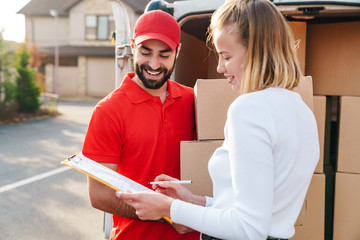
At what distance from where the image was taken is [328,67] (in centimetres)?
293

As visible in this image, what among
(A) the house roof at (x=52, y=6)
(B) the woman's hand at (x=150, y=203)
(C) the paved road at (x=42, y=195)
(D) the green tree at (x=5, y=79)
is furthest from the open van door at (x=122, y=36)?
(A) the house roof at (x=52, y=6)

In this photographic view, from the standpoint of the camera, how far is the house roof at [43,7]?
26766mm

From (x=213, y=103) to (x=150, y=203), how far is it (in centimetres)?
77

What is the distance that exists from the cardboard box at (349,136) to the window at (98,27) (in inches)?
960

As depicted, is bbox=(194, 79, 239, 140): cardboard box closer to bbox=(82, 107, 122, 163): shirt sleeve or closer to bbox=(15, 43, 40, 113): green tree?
bbox=(82, 107, 122, 163): shirt sleeve

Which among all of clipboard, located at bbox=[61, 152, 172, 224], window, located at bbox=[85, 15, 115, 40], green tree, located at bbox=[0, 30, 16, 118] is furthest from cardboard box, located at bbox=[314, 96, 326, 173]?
window, located at bbox=[85, 15, 115, 40]

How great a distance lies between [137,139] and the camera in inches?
68.7

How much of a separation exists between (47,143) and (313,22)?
24.4 feet

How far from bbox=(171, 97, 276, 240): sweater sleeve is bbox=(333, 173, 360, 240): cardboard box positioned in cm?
152

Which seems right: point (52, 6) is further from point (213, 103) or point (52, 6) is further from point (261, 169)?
point (261, 169)

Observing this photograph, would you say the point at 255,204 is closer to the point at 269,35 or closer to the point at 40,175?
the point at 269,35

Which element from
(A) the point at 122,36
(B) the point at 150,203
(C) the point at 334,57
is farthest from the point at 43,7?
(B) the point at 150,203

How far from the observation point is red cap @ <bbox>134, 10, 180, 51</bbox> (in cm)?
184

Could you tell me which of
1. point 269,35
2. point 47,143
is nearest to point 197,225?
point 269,35
